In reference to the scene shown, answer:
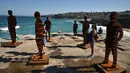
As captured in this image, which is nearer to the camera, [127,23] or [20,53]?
[20,53]

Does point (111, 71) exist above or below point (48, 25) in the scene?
below

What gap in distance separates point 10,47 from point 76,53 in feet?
14.1

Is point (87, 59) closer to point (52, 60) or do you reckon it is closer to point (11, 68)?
point (52, 60)

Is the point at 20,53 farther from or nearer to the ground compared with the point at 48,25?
nearer to the ground

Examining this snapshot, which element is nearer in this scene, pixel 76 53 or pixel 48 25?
pixel 76 53

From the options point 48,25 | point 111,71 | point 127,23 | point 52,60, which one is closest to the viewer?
point 111,71

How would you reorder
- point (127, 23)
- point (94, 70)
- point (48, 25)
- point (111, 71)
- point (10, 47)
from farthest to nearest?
1. point (127, 23)
2. point (48, 25)
3. point (10, 47)
4. point (94, 70)
5. point (111, 71)

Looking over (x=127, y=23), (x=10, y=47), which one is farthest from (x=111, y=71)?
(x=127, y=23)

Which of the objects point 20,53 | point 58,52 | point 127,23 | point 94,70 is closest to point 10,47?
point 20,53

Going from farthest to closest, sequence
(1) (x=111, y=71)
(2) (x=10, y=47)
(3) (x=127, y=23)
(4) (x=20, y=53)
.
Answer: (3) (x=127, y=23), (2) (x=10, y=47), (4) (x=20, y=53), (1) (x=111, y=71)

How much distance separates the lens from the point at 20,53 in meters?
9.27

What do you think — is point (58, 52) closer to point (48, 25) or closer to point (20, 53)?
point (20, 53)

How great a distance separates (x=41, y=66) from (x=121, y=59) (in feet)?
13.1

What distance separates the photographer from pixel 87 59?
827cm
